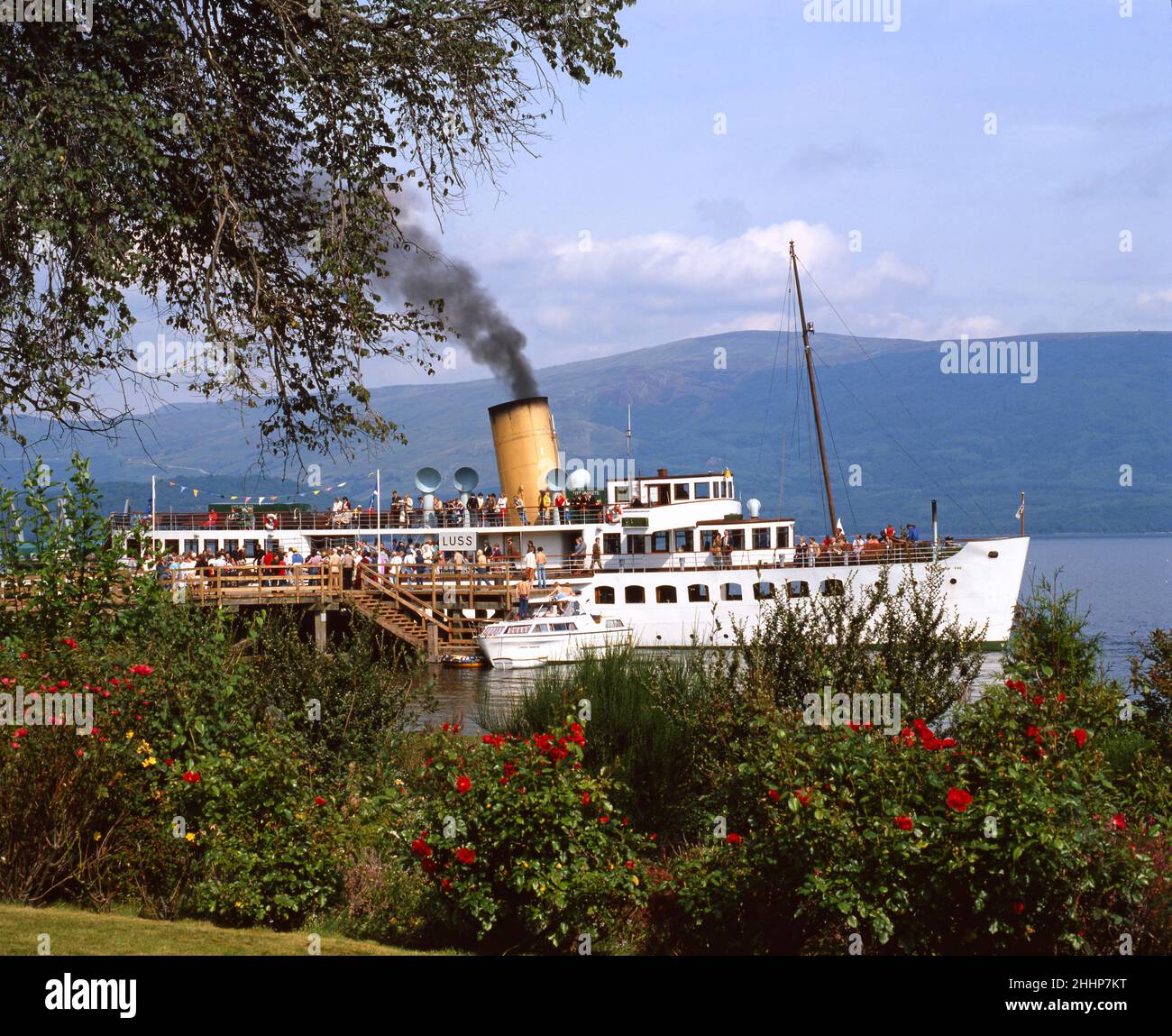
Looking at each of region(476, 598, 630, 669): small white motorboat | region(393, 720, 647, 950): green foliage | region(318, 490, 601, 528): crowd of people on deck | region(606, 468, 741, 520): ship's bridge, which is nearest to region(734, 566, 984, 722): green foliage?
region(393, 720, 647, 950): green foliage

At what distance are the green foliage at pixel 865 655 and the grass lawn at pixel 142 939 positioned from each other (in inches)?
186

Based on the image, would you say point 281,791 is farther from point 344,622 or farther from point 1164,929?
point 344,622

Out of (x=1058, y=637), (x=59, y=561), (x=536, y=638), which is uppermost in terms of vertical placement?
(x=59, y=561)

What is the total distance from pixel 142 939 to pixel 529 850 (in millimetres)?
2736

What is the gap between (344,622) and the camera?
1981 inches

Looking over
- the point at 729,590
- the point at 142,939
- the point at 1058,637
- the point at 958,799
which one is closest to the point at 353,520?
the point at 729,590

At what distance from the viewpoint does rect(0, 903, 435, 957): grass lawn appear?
8.84 meters

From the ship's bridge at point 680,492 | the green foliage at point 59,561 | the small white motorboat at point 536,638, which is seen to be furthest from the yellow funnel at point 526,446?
the green foliage at point 59,561

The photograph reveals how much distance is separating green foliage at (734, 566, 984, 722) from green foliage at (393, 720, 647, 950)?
126 inches

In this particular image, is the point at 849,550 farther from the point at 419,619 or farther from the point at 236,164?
the point at 236,164

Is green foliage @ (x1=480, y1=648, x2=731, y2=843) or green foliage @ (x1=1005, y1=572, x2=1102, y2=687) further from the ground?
green foliage @ (x1=1005, y1=572, x2=1102, y2=687)

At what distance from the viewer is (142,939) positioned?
9188mm

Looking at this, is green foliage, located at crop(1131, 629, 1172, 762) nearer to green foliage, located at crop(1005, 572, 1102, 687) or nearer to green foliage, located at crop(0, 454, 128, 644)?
green foliage, located at crop(1005, 572, 1102, 687)

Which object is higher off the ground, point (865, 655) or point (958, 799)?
point (865, 655)
